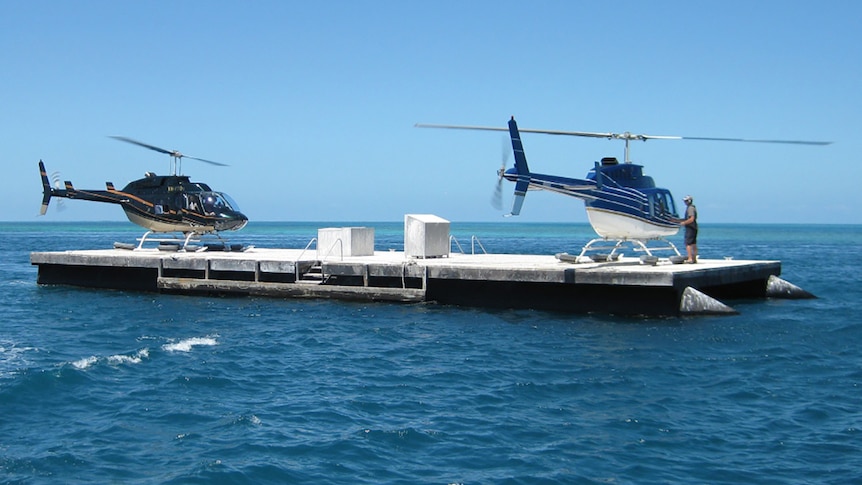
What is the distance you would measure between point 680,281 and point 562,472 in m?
12.0

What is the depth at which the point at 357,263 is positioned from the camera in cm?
2512

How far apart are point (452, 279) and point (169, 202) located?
13837 millimetres

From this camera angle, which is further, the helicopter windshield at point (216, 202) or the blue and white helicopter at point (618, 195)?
the helicopter windshield at point (216, 202)

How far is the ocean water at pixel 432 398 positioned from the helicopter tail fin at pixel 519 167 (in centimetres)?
320

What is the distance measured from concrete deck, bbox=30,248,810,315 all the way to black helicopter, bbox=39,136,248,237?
2.11 meters

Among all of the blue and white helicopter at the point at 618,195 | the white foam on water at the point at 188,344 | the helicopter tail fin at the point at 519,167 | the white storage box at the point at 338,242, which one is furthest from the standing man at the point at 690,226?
the white foam on water at the point at 188,344

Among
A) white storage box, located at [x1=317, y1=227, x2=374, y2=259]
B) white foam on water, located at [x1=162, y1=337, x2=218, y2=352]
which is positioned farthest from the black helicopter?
white foam on water, located at [x1=162, y1=337, x2=218, y2=352]

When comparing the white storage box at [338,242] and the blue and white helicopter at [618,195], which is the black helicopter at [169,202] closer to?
the white storage box at [338,242]

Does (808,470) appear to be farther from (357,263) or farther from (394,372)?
(357,263)

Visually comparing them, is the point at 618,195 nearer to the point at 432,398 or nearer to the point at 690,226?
the point at 690,226

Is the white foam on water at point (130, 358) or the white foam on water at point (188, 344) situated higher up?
the white foam on water at point (188, 344)

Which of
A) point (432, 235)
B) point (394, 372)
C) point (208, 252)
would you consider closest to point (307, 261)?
point (432, 235)

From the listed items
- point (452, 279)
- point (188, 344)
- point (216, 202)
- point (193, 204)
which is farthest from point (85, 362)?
point (216, 202)

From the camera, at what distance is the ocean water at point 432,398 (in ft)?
34.3
